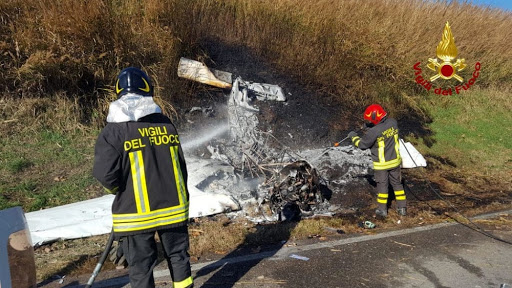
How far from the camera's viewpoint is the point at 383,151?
641cm

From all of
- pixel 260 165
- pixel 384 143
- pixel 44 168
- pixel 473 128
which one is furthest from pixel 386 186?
pixel 473 128

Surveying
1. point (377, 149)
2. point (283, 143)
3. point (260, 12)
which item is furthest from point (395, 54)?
point (377, 149)

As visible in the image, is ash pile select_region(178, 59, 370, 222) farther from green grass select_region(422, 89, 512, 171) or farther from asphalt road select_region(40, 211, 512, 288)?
green grass select_region(422, 89, 512, 171)

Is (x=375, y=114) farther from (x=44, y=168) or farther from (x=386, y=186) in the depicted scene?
(x=44, y=168)

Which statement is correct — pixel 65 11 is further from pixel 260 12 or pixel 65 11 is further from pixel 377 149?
pixel 377 149

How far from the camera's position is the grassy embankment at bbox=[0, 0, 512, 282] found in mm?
6863

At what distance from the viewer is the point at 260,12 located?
1062cm

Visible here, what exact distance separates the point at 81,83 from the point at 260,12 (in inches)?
186

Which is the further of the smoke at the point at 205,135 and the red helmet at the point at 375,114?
the smoke at the point at 205,135

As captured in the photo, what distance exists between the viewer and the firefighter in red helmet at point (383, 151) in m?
6.37

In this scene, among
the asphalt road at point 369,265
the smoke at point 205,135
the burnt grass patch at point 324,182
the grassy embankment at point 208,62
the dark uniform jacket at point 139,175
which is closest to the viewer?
the dark uniform jacket at point 139,175

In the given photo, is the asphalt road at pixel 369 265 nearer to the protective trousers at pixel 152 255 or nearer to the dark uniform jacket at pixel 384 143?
the protective trousers at pixel 152 255

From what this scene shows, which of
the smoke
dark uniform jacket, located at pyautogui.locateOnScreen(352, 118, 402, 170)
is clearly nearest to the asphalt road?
dark uniform jacket, located at pyautogui.locateOnScreen(352, 118, 402, 170)

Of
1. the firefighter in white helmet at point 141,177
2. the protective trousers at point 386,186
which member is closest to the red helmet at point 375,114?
the protective trousers at point 386,186
